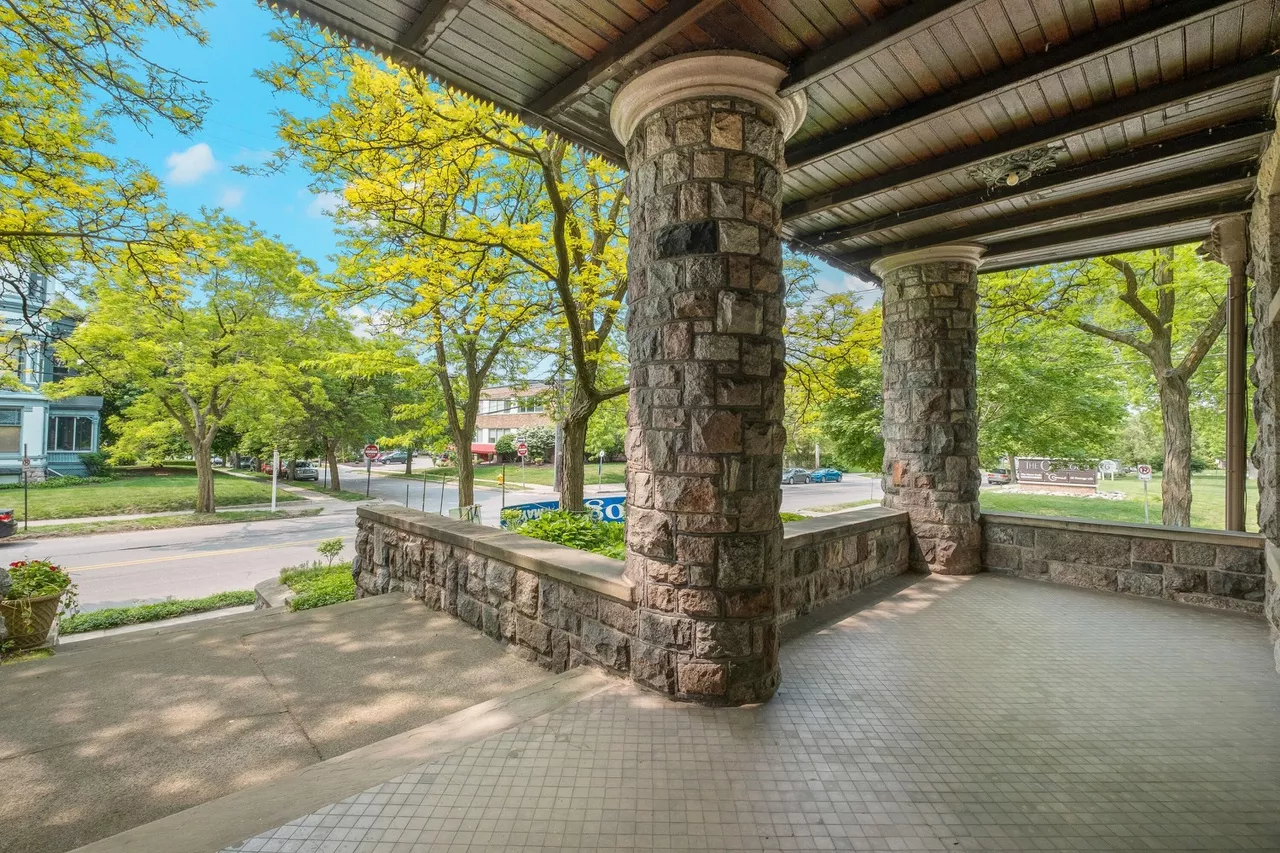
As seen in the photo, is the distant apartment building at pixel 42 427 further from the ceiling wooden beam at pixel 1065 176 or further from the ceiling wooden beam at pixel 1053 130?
the ceiling wooden beam at pixel 1053 130

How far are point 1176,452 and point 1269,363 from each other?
6.85 metres

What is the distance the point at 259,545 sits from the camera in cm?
1204

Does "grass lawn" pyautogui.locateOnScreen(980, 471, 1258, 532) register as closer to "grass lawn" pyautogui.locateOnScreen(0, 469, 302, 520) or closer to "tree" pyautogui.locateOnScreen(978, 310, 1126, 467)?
"tree" pyautogui.locateOnScreen(978, 310, 1126, 467)

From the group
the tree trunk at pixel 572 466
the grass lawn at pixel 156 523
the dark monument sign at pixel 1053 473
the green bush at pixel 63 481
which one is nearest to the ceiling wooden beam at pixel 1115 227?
the tree trunk at pixel 572 466

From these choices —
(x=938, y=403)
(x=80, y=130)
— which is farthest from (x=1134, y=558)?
(x=80, y=130)

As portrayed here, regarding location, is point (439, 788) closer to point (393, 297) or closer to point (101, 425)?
point (393, 297)

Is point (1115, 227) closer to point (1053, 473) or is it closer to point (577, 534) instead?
point (577, 534)

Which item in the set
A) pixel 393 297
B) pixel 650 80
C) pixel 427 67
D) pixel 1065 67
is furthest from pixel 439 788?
pixel 393 297

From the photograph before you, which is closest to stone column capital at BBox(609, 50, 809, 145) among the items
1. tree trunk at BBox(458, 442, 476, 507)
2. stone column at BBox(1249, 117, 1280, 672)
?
stone column at BBox(1249, 117, 1280, 672)

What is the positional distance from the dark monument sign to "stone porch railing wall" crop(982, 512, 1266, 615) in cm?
1232

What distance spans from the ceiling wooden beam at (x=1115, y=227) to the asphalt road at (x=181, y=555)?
36.7ft

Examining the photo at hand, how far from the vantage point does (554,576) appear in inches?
127

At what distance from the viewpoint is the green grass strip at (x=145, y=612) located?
6.52m

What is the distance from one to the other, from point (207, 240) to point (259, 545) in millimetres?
8429
